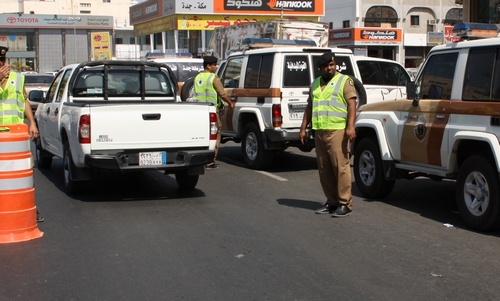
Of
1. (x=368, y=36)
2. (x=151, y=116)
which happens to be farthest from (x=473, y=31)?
(x=368, y=36)

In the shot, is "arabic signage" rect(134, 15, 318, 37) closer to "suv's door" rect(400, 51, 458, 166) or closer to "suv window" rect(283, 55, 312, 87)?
"suv window" rect(283, 55, 312, 87)

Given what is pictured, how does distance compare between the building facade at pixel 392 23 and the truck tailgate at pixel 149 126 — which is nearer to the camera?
the truck tailgate at pixel 149 126

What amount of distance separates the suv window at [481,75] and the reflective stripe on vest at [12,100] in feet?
16.5

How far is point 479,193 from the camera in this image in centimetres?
723

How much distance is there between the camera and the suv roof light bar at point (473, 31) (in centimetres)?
811

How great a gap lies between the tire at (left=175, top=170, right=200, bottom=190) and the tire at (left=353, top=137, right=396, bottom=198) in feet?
7.59

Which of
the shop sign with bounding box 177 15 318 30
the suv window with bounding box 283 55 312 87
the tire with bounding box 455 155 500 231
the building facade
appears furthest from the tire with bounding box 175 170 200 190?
the building facade

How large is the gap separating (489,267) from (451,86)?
2.48 meters

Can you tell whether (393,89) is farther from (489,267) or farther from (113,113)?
(489,267)

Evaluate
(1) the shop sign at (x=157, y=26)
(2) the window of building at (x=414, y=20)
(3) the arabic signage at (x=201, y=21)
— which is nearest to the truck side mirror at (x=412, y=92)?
(3) the arabic signage at (x=201, y=21)

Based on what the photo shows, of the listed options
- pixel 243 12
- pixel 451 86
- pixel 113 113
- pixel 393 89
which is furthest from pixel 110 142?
pixel 243 12

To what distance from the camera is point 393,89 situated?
14.0 metres

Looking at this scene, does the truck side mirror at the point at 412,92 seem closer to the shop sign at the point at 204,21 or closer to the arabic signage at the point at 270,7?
the shop sign at the point at 204,21

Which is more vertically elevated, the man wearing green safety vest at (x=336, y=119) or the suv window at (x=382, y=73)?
the suv window at (x=382, y=73)
